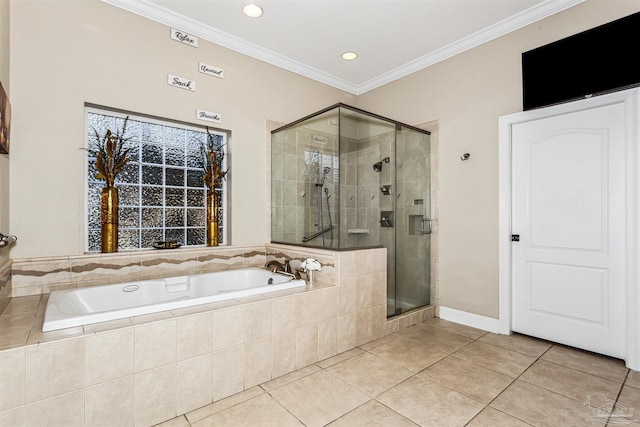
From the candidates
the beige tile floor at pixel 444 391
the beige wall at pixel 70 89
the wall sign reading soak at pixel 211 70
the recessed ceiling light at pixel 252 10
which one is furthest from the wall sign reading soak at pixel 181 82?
the beige tile floor at pixel 444 391

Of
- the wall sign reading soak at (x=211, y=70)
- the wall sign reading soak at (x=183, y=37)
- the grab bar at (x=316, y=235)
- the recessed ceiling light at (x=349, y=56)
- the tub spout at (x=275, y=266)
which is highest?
the recessed ceiling light at (x=349, y=56)

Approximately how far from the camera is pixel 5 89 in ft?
6.91

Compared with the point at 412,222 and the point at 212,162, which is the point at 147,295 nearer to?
the point at 212,162

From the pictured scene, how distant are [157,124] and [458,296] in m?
3.42

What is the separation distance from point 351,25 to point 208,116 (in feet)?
5.28

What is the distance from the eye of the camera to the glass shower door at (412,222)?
3170 mm

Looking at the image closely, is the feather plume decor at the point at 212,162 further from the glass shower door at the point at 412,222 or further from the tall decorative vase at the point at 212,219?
the glass shower door at the point at 412,222

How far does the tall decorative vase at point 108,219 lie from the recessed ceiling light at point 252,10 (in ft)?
6.17

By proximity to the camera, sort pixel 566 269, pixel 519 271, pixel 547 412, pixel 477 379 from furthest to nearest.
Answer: pixel 519 271
pixel 566 269
pixel 477 379
pixel 547 412

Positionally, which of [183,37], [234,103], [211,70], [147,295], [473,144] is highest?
[183,37]

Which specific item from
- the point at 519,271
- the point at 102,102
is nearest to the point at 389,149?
the point at 519,271

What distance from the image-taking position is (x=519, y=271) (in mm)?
2846

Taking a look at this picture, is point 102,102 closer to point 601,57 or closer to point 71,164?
point 71,164

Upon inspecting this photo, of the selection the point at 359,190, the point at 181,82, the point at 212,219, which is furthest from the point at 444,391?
the point at 181,82
